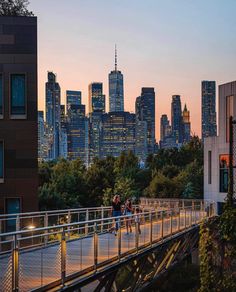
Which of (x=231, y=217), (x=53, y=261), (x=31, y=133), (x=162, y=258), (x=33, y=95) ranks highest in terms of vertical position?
(x=33, y=95)

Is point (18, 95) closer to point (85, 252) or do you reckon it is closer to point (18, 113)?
point (18, 113)

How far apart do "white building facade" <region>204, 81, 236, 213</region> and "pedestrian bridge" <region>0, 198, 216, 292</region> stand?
66.6ft

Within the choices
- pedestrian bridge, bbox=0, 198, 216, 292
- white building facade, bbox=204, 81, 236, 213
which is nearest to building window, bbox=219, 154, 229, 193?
white building facade, bbox=204, 81, 236, 213

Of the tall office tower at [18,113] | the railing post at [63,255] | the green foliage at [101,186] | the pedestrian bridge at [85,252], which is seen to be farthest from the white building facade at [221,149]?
the railing post at [63,255]

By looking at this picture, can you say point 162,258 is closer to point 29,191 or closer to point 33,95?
point 29,191

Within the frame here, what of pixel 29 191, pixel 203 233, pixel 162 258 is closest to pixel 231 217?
pixel 203 233

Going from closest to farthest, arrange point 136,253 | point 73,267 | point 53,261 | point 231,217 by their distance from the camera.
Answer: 1. point 231,217
2. point 53,261
3. point 73,267
4. point 136,253

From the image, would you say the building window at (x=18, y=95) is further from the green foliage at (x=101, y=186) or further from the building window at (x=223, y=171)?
the green foliage at (x=101, y=186)

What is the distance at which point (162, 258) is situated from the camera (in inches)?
858

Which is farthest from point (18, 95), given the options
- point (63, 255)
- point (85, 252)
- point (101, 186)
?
point (101, 186)

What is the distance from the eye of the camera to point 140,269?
59.4ft

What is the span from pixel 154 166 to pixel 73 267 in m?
88.7

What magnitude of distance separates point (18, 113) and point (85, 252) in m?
10.7

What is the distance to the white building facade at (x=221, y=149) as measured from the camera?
44.4 metres
